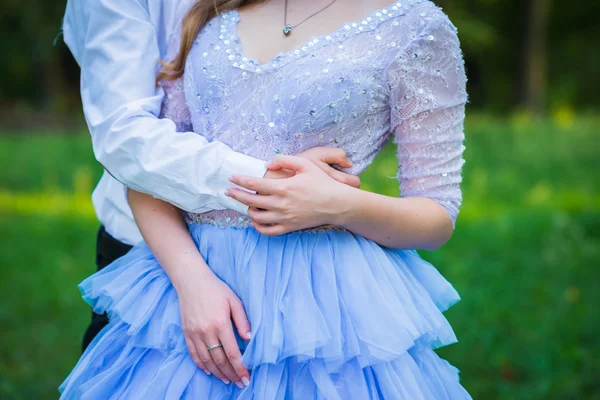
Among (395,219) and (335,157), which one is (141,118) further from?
(395,219)

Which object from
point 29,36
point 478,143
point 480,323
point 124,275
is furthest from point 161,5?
point 29,36

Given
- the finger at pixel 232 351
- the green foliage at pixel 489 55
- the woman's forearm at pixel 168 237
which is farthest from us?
the green foliage at pixel 489 55

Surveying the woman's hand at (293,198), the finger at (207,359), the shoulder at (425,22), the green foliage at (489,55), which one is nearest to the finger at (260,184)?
the woman's hand at (293,198)

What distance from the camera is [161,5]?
179cm

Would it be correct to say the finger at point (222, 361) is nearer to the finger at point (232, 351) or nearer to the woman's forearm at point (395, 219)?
the finger at point (232, 351)

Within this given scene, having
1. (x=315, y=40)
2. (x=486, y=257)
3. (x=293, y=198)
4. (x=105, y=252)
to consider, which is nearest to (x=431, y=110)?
(x=315, y=40)

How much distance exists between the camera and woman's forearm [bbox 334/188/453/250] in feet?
5.12

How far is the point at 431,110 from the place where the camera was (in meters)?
1.66

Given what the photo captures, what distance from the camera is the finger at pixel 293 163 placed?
5.04 ft

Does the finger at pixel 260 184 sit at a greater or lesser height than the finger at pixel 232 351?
greater

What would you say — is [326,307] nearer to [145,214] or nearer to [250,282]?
[250,282]

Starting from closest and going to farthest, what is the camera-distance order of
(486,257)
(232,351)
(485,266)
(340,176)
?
1. (232,351)
2. (340,176)
3. (485,266)
4. (486,257)

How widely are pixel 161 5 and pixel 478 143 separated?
7279 millimetres

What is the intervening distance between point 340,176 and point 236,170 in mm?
245
